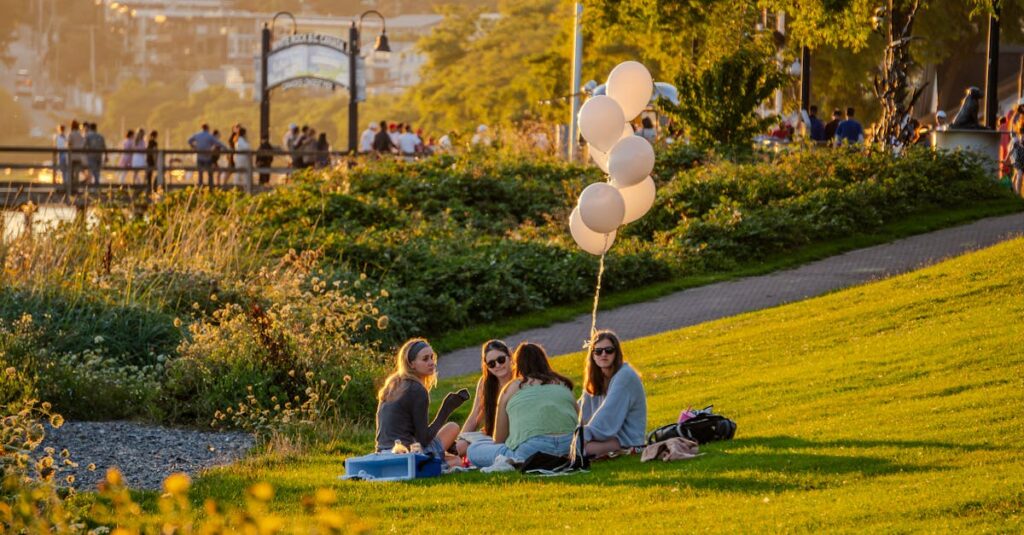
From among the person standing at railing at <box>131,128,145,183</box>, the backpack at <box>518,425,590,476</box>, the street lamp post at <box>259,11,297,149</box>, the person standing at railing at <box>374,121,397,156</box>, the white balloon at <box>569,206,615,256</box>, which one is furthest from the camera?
the street lamp post at <box>259,11,297,149</box>

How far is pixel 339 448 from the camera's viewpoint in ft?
42.1

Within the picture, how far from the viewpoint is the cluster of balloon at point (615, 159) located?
13438 millimetres

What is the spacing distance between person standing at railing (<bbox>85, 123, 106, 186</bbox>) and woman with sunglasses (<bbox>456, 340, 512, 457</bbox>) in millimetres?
26989

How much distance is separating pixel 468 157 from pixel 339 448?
738 inches

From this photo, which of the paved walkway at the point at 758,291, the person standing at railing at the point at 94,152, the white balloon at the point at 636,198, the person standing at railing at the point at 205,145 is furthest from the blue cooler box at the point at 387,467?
the person standing at railing at the point at 205,145

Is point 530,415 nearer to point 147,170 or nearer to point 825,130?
point 825,130

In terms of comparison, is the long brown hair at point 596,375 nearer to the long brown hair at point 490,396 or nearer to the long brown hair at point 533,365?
the long brown hair at point 533,365

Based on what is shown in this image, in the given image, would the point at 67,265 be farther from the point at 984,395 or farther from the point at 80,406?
the point at 984,395

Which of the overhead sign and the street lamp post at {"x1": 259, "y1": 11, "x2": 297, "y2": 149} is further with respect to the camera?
the overhead sign

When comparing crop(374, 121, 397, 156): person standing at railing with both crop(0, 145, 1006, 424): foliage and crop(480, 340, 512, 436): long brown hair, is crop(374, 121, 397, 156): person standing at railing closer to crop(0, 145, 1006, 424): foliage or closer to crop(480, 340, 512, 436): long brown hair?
crop(0, 145, 1006, 424): foliage

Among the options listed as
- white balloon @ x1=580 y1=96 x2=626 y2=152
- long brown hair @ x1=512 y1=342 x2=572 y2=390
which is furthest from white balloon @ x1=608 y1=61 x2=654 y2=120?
long brown hair @ x1=512 y1=342 x2=572 y2=390

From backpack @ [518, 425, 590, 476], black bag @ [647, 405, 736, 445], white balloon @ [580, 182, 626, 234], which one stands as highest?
white balloon @ [580, 182, 626, 234]

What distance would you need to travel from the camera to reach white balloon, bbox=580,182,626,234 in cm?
1336

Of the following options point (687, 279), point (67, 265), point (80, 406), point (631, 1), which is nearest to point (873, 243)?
point (687, 279)
